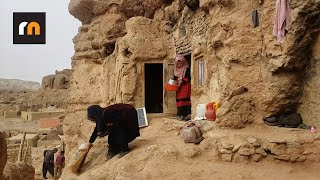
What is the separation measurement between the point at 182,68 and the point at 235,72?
3.09 m

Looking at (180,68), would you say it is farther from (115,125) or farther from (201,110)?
(115,125)

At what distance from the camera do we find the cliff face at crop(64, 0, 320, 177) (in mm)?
7066

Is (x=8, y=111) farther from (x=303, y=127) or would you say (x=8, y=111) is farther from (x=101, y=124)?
(x=303, y=127)

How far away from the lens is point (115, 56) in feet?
40.6

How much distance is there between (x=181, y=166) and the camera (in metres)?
6.48

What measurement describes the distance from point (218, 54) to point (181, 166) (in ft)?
9.82

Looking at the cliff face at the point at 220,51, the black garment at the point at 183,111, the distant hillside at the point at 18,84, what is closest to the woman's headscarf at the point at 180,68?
the cliff face at the point at 220,51

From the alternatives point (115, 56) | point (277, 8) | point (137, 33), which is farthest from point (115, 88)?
point (277, 8)

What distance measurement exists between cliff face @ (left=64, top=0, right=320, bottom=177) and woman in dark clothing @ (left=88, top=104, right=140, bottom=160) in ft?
5.87

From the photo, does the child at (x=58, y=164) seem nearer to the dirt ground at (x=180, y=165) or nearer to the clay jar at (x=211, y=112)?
the dirt ground at (x=180, y=165)

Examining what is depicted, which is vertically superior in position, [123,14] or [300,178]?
[123,14]

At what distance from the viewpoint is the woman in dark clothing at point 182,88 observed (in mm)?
10305

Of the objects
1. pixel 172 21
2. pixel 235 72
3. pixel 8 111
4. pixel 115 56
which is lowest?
pixel 8 111

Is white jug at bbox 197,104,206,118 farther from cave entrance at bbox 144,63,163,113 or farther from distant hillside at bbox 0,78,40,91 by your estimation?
distant hillside at bbox 0,78,40,91
